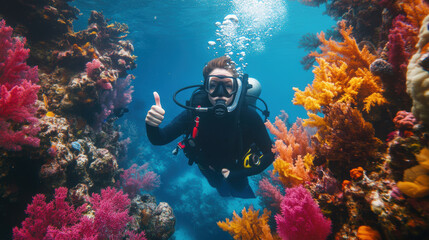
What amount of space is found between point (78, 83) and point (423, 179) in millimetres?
6477

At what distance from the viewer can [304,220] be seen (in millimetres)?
1695

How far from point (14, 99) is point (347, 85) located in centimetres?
450

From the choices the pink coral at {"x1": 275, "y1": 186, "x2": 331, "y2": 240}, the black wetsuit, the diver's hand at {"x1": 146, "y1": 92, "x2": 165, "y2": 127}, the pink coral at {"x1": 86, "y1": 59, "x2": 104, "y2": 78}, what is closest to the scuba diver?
the black wetsuit

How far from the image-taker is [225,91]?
3811 millimetres

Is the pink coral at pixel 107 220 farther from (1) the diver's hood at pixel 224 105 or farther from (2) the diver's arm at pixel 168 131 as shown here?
(1) the diver's hood at pixel 224 105

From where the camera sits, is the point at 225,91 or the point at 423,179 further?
the point at 225,91

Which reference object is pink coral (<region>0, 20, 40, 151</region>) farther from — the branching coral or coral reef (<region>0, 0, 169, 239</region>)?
the branching coral

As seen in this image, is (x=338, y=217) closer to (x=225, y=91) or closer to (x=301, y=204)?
(x=301, y=204)

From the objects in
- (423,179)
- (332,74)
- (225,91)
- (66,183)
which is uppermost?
(332,74)

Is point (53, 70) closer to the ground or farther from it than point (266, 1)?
closer to the ground

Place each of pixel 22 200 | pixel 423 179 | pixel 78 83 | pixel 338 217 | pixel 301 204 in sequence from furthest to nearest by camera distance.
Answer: pixel 78 83 < pixel 22 200 < pixel 338 217 < pixel 301 204 < pixel 423 179

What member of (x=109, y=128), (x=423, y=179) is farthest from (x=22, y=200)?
(x=423, y=179)

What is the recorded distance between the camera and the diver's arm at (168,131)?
3.32m

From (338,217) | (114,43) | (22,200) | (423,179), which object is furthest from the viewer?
(114,43)
